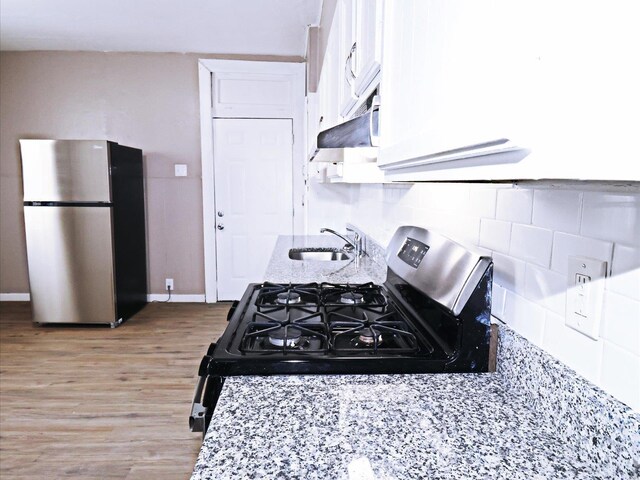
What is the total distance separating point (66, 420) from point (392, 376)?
2.09 m

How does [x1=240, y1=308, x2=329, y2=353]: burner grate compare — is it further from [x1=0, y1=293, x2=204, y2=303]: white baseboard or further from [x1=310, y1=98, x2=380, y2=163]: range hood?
[x1=0, y1=293, x2=204, y2=303]: white baseboard

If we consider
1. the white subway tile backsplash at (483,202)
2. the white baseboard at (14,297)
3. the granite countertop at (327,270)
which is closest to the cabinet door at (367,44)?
the white subway tile backsplash at (483,202)

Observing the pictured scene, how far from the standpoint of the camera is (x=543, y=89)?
1.06 ft

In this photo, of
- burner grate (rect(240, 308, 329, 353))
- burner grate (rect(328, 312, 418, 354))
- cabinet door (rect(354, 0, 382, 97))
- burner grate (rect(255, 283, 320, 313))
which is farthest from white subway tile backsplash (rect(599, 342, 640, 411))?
burner grate (rect(255, 283, 320, 313))

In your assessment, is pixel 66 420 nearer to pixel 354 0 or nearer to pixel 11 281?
pixel 354 0

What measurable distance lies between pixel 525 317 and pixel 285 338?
495 mm

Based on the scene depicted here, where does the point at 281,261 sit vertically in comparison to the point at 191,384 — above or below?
above

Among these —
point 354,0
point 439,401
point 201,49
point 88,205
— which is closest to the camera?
point 439,401

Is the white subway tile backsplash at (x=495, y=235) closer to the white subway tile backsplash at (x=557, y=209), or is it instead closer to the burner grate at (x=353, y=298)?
the white subway tile backsplash at (x=557, y=209)

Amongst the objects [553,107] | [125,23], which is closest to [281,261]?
[553,107]

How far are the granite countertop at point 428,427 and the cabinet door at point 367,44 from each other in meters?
0.63

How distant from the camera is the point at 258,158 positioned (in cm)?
421

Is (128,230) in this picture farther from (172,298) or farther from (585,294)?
(585,294)

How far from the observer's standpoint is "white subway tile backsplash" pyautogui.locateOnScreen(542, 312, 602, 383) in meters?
0.68
